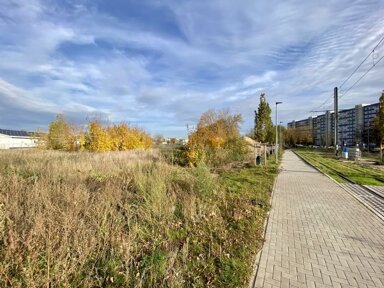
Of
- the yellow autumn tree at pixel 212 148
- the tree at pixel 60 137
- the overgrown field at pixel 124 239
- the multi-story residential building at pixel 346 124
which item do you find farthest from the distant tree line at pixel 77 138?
the multi-story residential building at pixel 346 124

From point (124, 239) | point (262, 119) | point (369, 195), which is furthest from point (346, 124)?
point (124, 239)

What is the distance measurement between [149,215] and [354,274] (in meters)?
3.61

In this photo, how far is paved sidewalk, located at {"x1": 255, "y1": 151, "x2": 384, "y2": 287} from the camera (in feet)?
12.6

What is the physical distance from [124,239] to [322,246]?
3536mm

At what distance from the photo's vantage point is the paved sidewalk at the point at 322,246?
3.83 meters

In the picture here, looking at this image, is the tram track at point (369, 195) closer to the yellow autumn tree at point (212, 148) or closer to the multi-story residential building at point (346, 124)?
the yellow autumn tree at point (212, 148)

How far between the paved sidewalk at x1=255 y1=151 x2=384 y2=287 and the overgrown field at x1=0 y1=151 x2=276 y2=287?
0.37m

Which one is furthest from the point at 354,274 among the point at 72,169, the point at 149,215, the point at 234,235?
the point at 72,169

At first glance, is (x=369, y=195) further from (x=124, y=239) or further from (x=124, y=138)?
(x=124, y=138)

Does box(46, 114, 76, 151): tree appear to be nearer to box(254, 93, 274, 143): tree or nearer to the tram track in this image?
box(254, 93, 274, 143): tree

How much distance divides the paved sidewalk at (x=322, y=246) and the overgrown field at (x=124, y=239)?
0.37 metres

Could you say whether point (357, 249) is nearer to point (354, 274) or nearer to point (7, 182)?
point (354, 274)

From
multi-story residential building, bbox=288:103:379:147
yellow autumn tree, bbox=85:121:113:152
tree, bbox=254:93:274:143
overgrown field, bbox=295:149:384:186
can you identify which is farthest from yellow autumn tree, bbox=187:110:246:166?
multi-story residential building, bbox=288:103:379:147

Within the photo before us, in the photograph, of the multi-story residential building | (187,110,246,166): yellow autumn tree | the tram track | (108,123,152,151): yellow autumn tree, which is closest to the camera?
the tram track
